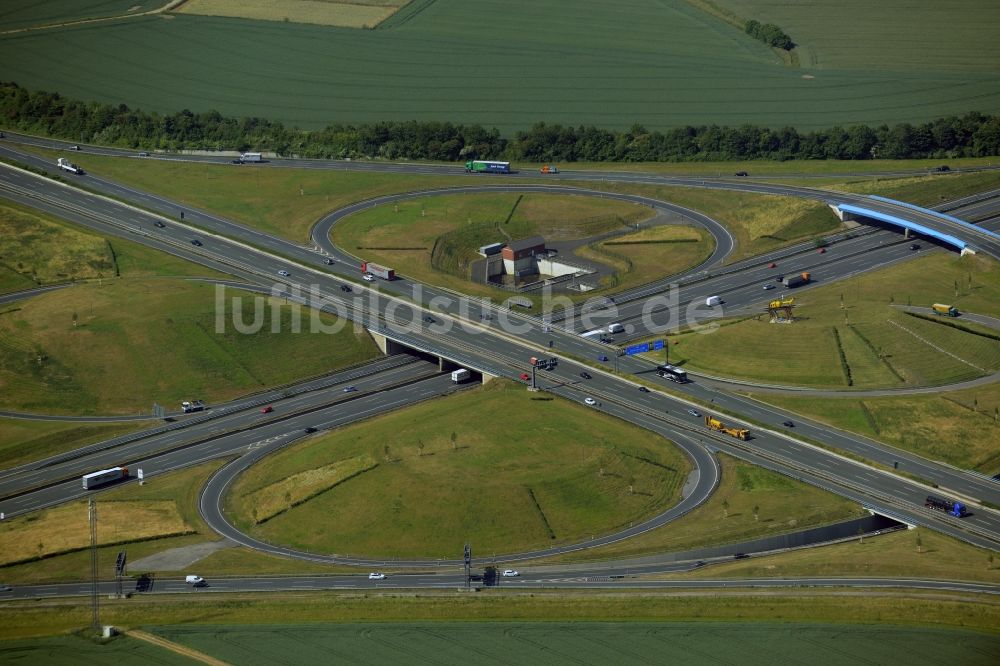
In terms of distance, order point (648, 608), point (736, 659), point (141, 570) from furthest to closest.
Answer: point (141, 570)
point (648, 608)
point (736, 659)

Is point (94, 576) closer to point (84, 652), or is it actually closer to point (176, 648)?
point (84, 652)

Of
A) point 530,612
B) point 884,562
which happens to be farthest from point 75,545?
point 884,562

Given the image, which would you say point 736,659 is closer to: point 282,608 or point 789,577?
point 789,577

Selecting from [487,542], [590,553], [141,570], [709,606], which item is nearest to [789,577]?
[709,606]

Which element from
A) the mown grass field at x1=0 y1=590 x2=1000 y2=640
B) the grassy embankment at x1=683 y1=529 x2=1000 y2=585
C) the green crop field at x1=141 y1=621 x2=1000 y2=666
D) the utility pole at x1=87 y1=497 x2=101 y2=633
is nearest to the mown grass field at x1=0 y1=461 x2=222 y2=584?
the utility pole at x1=87 y1=497 x2=101 y2=633

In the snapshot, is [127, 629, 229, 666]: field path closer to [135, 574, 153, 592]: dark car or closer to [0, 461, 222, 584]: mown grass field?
[135, 574, 153, 592]: dark car
